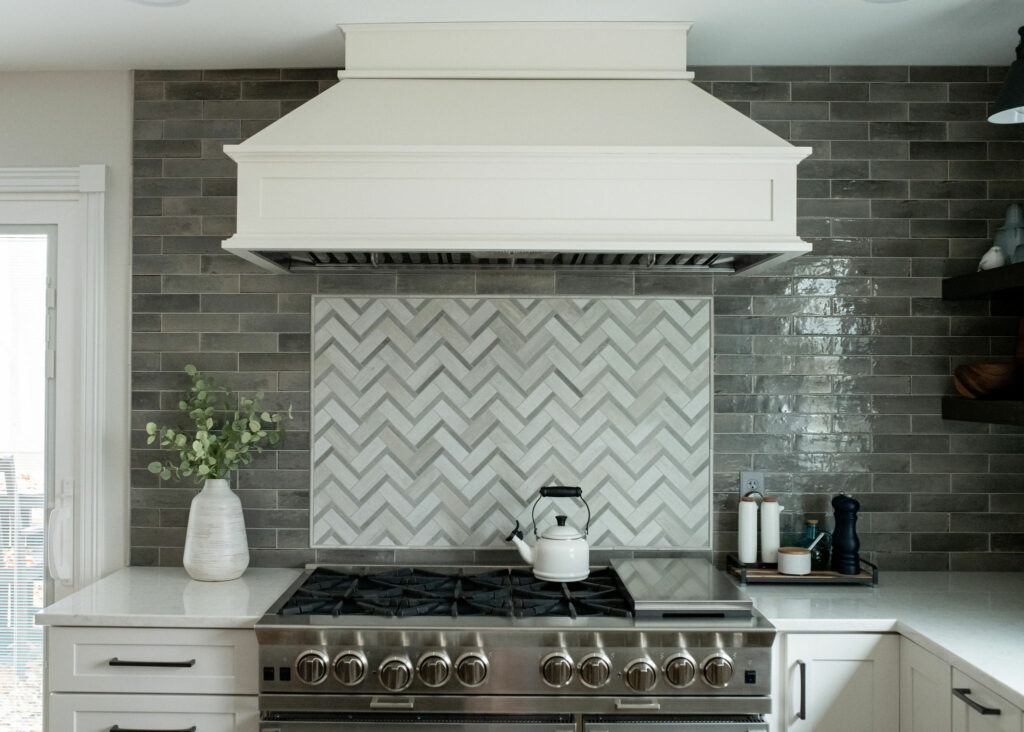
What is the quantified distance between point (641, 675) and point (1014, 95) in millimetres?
1862

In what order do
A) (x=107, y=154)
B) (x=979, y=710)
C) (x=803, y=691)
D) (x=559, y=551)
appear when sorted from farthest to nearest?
(x=107, y=154) → (x=559, y=551) → (x=803, y=691) → (x=979, y=710)

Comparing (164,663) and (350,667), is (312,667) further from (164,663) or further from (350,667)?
(164,663)

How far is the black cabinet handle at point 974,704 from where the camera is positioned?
1.77 metres

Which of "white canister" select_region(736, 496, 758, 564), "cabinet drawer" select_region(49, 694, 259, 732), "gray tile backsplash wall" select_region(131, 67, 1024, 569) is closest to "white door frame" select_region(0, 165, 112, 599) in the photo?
"gray tile backsplash wall" select_region(131, 67, 1024, 569)

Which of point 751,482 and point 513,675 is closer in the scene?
point 513,675

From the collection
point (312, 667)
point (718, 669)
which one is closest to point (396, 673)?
point (312, 667)

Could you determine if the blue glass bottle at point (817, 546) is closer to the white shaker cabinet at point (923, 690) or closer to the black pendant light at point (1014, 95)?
the white shaker cabinet at point (923, 690)

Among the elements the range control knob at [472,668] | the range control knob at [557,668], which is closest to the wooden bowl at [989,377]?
the range control knob at [557,668]

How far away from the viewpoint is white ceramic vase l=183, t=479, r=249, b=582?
2.56 meters

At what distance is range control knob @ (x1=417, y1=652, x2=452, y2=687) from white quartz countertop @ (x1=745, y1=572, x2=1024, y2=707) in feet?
3.04

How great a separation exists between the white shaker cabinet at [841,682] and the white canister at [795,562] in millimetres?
392

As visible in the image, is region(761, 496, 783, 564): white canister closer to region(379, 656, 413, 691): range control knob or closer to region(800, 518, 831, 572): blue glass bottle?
region(800, 518, 831, 572): blue glass bottle

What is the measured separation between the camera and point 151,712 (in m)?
2.26

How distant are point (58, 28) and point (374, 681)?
2.22 m
